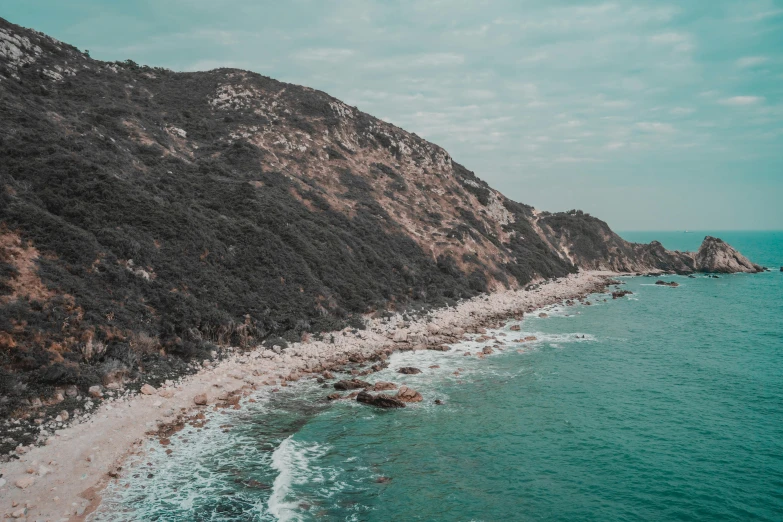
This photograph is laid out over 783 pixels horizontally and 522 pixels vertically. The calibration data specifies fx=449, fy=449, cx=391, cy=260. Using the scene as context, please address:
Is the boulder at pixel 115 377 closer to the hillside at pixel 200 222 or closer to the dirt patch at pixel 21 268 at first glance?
the hillside at pixel 200 222

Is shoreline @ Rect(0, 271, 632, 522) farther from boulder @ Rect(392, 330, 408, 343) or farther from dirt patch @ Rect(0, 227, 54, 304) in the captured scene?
dirt patch @ Rect(0, 227, 54, 304)

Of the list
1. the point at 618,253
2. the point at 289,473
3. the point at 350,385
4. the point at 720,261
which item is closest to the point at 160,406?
the point at 289,473

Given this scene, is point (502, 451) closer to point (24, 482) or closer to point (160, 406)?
point (160, 406)

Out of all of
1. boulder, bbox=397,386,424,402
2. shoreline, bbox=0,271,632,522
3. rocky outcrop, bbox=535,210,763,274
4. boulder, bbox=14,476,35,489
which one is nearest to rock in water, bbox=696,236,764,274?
rocky outcrop, bbox=535,210,763,274

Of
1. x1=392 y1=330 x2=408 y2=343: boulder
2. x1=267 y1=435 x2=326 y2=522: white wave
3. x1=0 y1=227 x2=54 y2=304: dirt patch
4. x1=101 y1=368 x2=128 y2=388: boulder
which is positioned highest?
x1=0 y1=227 x2=54 y2=304: dirt patch

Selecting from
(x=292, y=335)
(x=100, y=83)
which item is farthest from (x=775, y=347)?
(x=100, y=83)

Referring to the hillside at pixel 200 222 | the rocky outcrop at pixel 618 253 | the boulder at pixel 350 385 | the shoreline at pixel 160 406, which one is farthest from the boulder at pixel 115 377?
the rocky outcrop at pixel 618 253

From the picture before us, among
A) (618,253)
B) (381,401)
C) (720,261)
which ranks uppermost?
(618,253)

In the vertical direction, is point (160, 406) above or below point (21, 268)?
below
